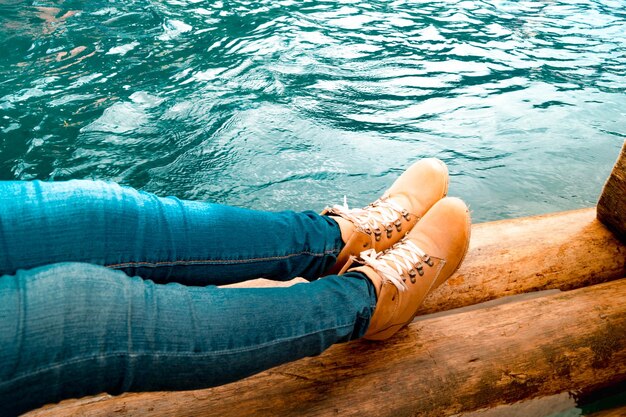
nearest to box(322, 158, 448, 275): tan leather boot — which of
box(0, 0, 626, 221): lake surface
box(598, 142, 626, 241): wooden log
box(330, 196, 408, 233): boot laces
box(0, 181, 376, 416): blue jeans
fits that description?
box(330, 196, 408, 233): boot laces

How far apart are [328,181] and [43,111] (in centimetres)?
244

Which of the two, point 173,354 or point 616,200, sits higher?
point 173,354

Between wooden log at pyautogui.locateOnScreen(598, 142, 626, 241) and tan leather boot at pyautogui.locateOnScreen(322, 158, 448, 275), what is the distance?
25.2 inches

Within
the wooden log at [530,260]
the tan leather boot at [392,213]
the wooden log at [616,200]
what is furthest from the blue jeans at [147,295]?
the wooden log at [616,200]

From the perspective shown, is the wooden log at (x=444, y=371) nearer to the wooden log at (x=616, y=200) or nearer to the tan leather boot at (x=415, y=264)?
the tan leather boot at (x=415, y=264)

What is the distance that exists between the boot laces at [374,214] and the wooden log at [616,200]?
0.81 metres

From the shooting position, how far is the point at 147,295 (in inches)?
46.2

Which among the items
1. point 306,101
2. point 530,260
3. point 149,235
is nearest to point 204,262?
point 149,235

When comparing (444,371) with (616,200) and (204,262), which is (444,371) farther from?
(616,200)

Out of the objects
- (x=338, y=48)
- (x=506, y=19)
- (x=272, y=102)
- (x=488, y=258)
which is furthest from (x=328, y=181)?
(x=506, y=19)

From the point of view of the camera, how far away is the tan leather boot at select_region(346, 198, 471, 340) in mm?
1533

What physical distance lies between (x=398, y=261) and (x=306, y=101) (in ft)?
11.0

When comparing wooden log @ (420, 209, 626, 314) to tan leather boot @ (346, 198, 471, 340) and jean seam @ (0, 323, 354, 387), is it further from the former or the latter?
jean seam @ (0, 323, 354, 387)

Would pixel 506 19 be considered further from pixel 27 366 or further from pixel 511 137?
pixel 27 366
